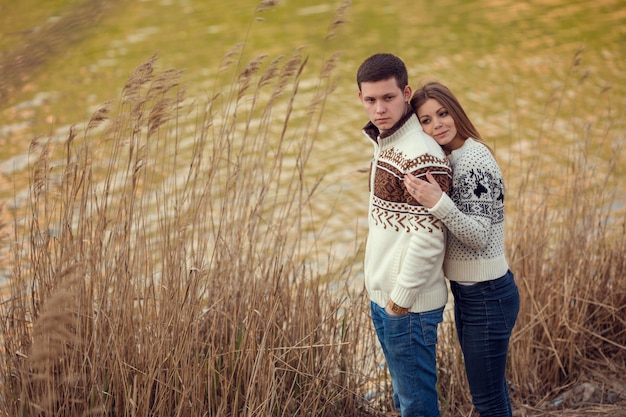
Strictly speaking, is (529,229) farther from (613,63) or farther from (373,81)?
(613,63)

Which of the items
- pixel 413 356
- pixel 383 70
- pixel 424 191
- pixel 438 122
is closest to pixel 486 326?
pixel 413 356

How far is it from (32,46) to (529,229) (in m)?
2.91

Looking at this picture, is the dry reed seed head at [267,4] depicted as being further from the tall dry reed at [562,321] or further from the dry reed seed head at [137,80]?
the tall dry reed at [562,321]

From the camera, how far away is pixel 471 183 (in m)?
1.95

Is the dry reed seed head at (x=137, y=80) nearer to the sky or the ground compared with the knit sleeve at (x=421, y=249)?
nearer to the sky

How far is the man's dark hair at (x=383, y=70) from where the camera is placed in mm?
1938

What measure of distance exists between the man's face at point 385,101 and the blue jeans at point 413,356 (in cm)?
50

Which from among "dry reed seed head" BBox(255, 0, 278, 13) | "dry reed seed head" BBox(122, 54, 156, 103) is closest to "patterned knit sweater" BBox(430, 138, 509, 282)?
"dry reed seed head" BBox(255, 0, 278, 13)

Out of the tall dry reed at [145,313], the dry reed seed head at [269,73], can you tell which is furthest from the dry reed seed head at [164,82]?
the dry reed seed head at [269,73]

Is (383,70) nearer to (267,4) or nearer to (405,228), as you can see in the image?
(405,228)

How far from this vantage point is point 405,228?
192 centimetres

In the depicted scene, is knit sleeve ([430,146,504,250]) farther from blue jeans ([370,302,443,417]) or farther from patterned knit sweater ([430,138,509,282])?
blue jeans ([370,302,443,417])

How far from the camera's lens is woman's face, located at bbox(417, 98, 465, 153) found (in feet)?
6.53

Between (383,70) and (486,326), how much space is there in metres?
0.73
